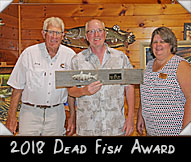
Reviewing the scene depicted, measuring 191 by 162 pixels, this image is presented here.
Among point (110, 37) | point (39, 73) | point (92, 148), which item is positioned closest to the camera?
point (92, 148)

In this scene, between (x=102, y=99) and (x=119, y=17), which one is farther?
(x=119, y=17)

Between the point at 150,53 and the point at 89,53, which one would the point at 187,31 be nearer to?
the point at 150,53

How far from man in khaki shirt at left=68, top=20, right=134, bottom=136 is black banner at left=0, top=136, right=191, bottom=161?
268 millimetres

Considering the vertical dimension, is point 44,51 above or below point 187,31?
below

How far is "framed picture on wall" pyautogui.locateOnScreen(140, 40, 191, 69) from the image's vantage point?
1.46 m

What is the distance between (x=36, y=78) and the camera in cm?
144

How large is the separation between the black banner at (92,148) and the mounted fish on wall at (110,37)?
70 cm

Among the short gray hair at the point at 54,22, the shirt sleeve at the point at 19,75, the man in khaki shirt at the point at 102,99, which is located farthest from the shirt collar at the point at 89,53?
the shirt sleeve at the point at 19,75

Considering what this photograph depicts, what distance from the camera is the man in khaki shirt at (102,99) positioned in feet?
4.67

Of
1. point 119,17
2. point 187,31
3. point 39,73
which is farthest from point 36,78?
point 187,31

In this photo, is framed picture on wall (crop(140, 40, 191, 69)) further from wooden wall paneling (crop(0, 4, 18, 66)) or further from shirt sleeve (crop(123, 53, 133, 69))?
wooden wall paneling (crop(0, 4, 18, 66))

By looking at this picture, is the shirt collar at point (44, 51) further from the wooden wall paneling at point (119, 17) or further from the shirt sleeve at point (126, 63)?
the shirt sleeve at point (126, 63)

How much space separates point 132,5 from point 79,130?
38.9 inches

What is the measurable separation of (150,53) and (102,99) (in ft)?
1.50
